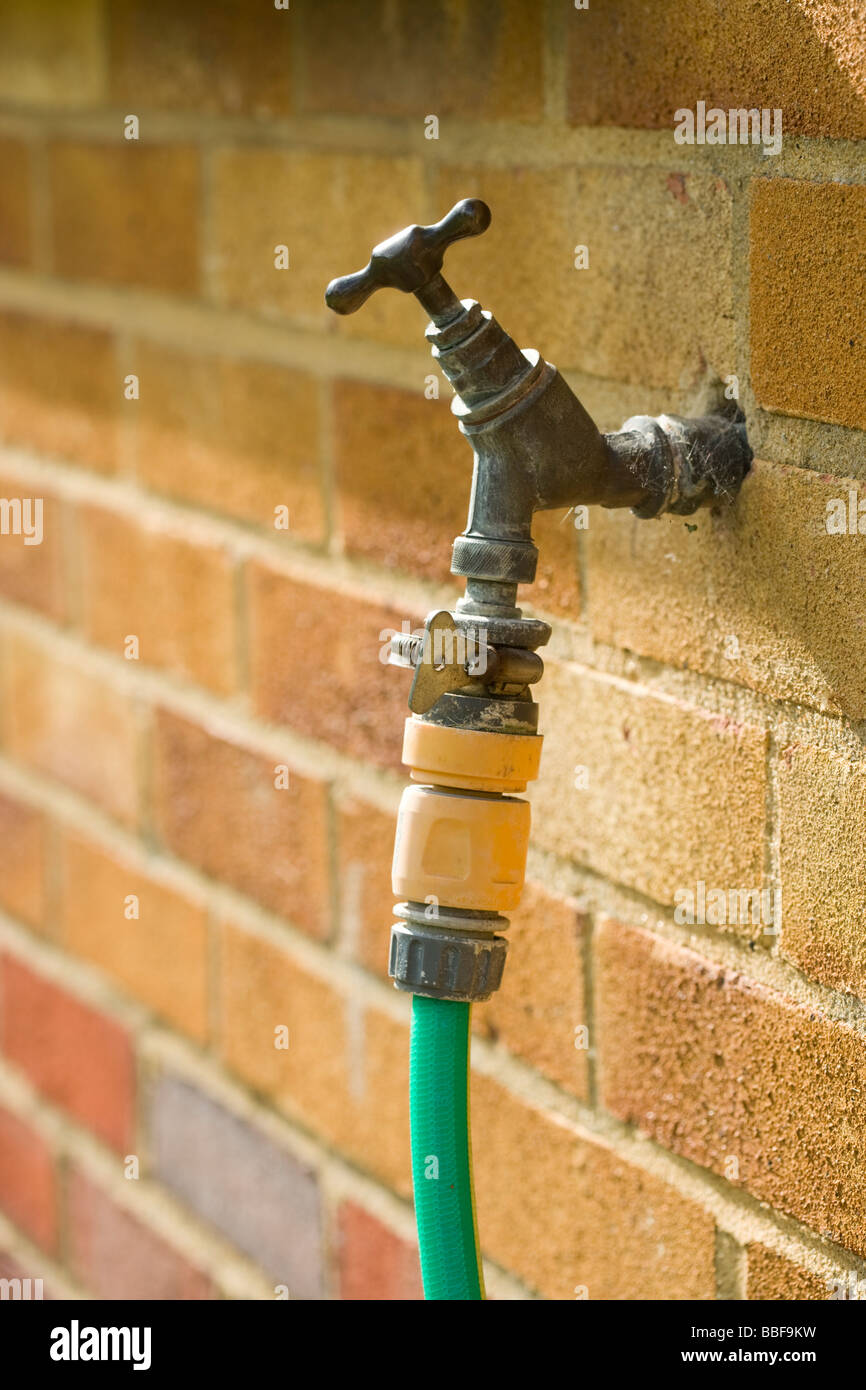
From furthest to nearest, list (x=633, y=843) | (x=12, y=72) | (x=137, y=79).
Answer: (x=12, y=72), (x=137, y=79), (x=633, y=843)

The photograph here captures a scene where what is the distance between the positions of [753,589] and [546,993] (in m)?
0.26

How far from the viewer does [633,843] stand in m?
0.74

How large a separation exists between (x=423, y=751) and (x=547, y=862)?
21 cm

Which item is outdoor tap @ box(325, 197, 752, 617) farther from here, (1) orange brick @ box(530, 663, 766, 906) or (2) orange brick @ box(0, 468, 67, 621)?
(2) orange brick @ box(0, 468, 67, 621)

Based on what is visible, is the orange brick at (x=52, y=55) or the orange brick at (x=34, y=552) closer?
the orange brick at (x=52, y=55)

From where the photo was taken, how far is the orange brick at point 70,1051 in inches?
47.6

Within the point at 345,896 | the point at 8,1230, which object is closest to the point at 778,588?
the point at 345,896

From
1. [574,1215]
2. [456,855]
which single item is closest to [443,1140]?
[456,855]

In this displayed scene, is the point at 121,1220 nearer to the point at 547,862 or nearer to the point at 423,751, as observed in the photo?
the point at 547,862

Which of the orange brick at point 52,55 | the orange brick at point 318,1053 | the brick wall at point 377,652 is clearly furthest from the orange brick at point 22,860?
the orange brick at point 52,55

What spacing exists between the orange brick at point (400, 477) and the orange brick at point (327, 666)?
0.12ft

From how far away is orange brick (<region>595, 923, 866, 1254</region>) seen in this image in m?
0.64

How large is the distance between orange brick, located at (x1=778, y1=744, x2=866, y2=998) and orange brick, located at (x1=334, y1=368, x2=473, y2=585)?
0.24 m

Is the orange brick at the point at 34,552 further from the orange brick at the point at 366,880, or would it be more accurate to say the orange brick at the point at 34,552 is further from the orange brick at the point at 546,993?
the orange brick at the point at 546,993
